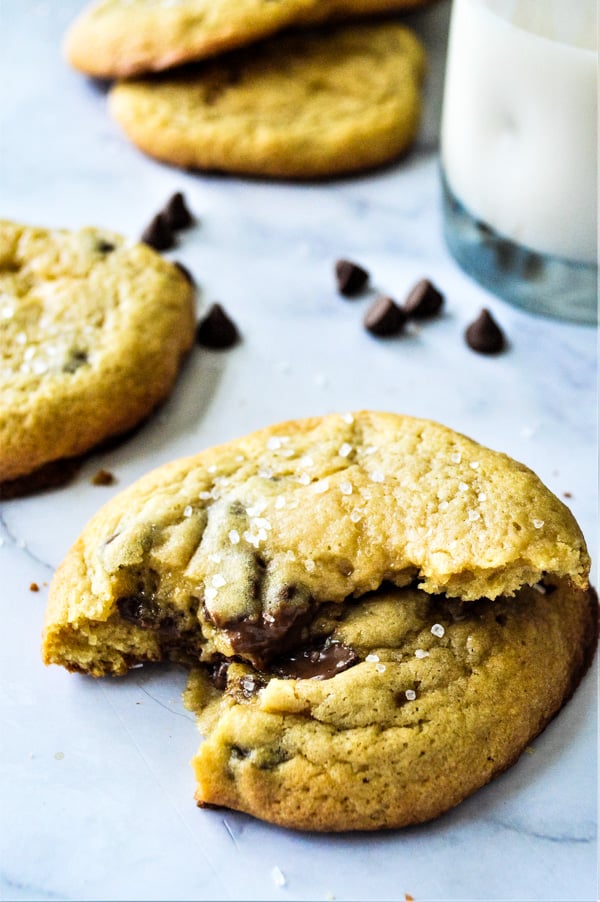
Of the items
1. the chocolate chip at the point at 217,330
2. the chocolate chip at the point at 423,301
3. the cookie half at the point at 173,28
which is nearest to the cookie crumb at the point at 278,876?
the chocolate chip at the point at 217,330

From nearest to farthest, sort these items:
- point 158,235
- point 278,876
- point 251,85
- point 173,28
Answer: point 278,876
point 158,235
point 173,28
point 251,85

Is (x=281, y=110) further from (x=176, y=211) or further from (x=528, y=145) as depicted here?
(x=528, y=145)

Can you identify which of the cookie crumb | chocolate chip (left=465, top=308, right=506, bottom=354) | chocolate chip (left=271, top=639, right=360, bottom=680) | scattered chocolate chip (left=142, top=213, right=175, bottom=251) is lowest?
chocolate chip (left=465, top=308, right=506, bottom=354)

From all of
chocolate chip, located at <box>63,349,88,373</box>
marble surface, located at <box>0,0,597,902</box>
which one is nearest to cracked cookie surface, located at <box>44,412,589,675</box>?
marble surface, located at <box>0,0,597,902</box>

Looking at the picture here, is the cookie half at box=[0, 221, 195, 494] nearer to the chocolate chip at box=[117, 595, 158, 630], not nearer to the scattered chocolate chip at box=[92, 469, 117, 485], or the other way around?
the scattered chocolate chip at box=[92, 469, 117, 485]

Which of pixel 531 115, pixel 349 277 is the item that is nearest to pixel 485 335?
A: pixel 349 277

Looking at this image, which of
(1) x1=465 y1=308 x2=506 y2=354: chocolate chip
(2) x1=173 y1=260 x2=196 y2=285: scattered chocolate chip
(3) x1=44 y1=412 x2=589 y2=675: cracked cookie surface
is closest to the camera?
(3) x1=44 y1=412 x2=589 y2=675: cracked cookie surface

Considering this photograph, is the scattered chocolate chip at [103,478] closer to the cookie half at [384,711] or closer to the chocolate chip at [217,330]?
the chocolate chip at [217,330]

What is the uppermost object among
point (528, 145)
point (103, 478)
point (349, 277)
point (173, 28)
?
point (173, 28)

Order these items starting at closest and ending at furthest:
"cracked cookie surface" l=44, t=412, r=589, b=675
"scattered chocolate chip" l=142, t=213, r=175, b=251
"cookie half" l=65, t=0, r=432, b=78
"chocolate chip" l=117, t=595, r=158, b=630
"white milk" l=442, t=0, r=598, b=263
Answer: "cracked cookie surface" l=44, t=412, r=589, b=675
"chocolate chip" l=117, t=595, r=158, b=630
"white milk" l=442, t=0, r=598, b=263
"scattered chocolate chip" l=142, t=213, r=175, b=251
"cookie half" l=65, t=0, r=432, b=78
